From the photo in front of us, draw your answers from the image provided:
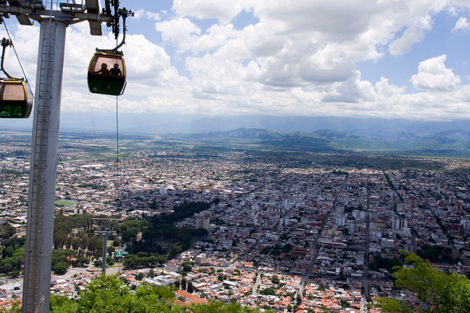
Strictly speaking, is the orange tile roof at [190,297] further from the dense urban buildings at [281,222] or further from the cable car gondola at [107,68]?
the cable car gondola at [107,68]

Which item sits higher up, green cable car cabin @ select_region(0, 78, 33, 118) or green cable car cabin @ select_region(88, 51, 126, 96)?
green cable car cabin @ select_region(88, 51, 126, 96)

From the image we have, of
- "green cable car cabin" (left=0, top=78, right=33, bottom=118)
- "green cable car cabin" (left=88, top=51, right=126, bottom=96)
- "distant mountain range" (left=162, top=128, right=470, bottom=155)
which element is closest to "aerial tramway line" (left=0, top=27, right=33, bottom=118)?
"green cable car cabin" (left=0, top=78, right=33, bottom=118)

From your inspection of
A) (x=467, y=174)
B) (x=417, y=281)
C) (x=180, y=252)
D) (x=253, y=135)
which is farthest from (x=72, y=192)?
(x=253, y=135)

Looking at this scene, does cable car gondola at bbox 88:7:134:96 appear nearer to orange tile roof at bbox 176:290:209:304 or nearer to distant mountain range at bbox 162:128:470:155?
orange tile roof at bbox 176:290:209:304

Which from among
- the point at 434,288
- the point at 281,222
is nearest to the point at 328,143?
the point at 281,222

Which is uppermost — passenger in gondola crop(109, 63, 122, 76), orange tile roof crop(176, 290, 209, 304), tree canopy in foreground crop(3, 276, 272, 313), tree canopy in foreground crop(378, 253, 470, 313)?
passenger in gondola crop(109, 63, 122, 76)
